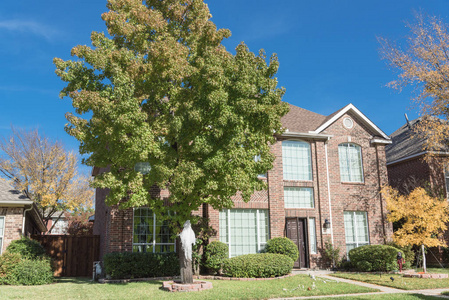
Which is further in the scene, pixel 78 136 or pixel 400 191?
pixel 400 191

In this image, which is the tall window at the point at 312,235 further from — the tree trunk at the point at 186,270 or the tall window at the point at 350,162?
the tree trunk at the point at 186,270

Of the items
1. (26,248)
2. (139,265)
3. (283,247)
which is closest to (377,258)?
(283,247)

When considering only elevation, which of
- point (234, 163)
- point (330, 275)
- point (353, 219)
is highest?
point (234, 163)

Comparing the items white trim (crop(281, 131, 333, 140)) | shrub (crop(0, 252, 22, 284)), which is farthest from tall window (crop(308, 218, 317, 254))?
shrub (crop(0, 252, 22, 284))

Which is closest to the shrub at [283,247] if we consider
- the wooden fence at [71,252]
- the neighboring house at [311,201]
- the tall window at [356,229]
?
the neighboring house at [311,201]

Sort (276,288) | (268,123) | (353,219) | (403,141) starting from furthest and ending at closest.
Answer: (403,141)
(353,219)
(268,123)
(276,288)

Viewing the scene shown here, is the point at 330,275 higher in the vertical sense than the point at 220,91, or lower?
lower

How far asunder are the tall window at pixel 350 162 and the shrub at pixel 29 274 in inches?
595

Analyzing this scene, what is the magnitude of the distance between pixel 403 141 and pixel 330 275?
510 inches

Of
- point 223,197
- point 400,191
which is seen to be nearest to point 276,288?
point 223,197

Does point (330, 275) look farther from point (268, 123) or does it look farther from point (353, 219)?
point (268, 123)

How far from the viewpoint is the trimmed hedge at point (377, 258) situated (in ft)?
56.9

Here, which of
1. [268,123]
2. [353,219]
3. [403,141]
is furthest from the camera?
[403,141]

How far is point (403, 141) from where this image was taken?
83.4ft
